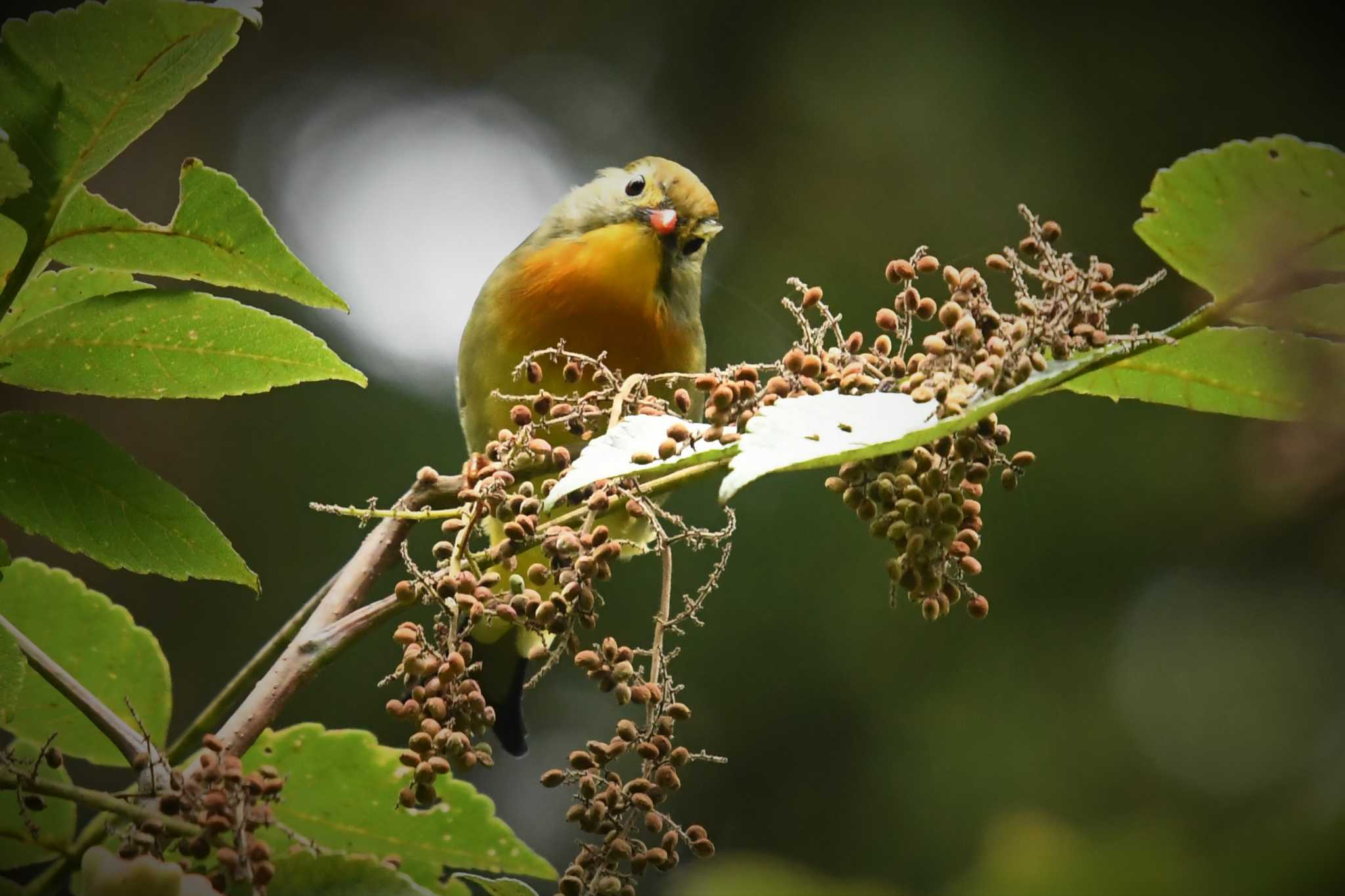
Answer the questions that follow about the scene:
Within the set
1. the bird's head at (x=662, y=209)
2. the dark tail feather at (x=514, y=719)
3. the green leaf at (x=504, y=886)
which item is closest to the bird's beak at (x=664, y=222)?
the bird's head at (x=662, y=209)

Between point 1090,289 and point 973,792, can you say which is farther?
point 973,792

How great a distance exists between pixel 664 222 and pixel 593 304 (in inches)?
7.1

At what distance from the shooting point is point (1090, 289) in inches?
24.0

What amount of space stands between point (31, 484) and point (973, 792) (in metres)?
1.88

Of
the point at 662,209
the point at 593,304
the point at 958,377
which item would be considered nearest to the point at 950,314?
the point at 958,377

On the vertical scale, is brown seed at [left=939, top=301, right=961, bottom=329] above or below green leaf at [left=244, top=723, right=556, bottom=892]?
above

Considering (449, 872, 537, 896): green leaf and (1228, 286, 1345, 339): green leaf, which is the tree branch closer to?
(449, 872, 537, 896): green leaf

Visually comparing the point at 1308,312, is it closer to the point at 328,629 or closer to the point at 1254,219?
the point at 1254,219

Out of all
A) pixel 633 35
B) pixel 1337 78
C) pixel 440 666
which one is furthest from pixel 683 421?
pixel 633 35

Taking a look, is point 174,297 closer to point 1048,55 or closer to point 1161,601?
point 1161,601

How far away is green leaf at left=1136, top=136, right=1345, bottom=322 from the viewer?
564 mm

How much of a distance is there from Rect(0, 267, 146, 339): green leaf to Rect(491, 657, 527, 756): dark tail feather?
76 centimetres

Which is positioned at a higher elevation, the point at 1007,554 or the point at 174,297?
the point at 1007,554

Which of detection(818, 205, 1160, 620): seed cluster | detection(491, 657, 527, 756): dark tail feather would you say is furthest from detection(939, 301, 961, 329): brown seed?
detection(491, 657, 527, 756): dark tail feather
